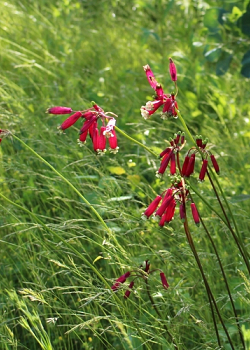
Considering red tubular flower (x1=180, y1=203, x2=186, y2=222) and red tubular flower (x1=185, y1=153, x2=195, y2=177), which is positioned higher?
red tubular flower (x1=185, y1=153, x2=195, y2=177)

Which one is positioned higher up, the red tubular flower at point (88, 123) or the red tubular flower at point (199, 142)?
the red tubular flower at point (88, 123)

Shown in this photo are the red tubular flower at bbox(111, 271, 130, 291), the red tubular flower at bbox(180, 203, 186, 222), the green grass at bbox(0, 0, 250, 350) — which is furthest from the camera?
the green grass at bbox(0, 0, 250, 350)

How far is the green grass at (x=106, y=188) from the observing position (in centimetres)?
168

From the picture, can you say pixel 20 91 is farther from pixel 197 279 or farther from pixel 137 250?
pixel 197 279

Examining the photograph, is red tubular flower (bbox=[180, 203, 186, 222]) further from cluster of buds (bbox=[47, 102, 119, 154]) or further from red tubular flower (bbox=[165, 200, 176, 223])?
cluster of buds (bbox=[47, 102, 119, 154])

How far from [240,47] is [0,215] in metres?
1.87

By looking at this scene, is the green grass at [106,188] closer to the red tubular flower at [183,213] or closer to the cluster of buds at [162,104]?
the red tubular flower at [183,213]

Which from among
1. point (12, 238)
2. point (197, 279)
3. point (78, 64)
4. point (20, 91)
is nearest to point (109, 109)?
point (20, 91)

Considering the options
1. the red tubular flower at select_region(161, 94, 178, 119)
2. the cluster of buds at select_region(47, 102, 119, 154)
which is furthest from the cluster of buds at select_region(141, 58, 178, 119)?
the cluster of buds at select_region(47, 102, 119, 154)

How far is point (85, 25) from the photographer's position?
14.1 feet

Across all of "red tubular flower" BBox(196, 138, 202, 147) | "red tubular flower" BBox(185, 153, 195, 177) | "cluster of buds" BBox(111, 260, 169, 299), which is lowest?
"cluster of buds" BBox(111, 260, 169, 299)

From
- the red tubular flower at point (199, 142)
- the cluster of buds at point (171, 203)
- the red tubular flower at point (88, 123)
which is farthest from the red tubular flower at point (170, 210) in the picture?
the red tubular flower at point (88, 123)

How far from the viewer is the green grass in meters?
1.68

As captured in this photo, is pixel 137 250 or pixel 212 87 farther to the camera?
pixel 212 87
